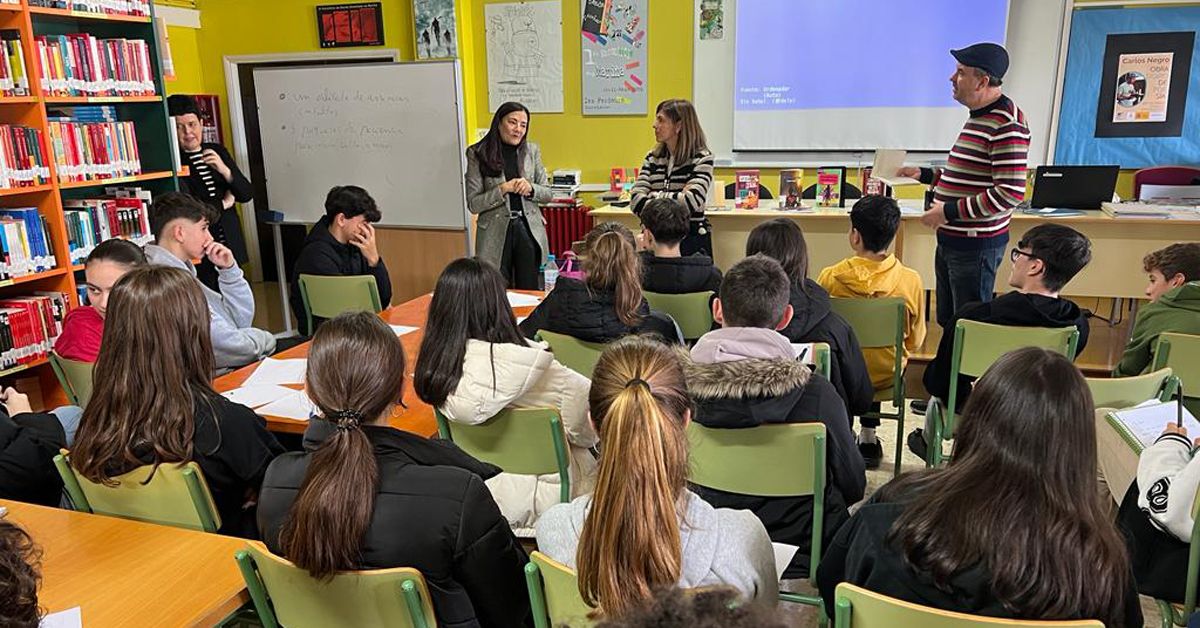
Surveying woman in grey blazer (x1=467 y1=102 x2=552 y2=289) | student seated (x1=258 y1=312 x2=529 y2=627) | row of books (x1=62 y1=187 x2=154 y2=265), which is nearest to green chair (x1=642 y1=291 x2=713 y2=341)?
woman in grey blazer (x1=467 y1=102 x2=552 y2=289)

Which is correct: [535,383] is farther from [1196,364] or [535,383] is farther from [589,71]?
[589,71]

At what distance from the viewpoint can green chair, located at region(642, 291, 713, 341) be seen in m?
3.33

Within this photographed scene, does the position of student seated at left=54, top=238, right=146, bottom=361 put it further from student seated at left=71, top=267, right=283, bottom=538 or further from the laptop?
the laptop

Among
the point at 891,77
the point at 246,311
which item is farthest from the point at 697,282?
the point at 891,77

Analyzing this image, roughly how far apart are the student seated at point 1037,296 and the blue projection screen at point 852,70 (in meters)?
3.20

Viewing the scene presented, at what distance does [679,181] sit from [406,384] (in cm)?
223

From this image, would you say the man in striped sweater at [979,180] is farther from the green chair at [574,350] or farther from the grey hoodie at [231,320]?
the grey hoodie at [231,320]

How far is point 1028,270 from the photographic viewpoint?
2.78 m

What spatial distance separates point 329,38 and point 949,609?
255 inches

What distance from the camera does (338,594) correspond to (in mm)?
1384

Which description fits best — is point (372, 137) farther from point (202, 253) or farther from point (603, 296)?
point (603, 296)

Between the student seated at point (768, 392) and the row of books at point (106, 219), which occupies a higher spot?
the row of books at point (106, 219)

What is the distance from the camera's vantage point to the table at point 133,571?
1439 millimetres

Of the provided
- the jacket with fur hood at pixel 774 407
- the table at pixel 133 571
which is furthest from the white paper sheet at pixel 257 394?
the jacket with fur hood at pixel 774 407
